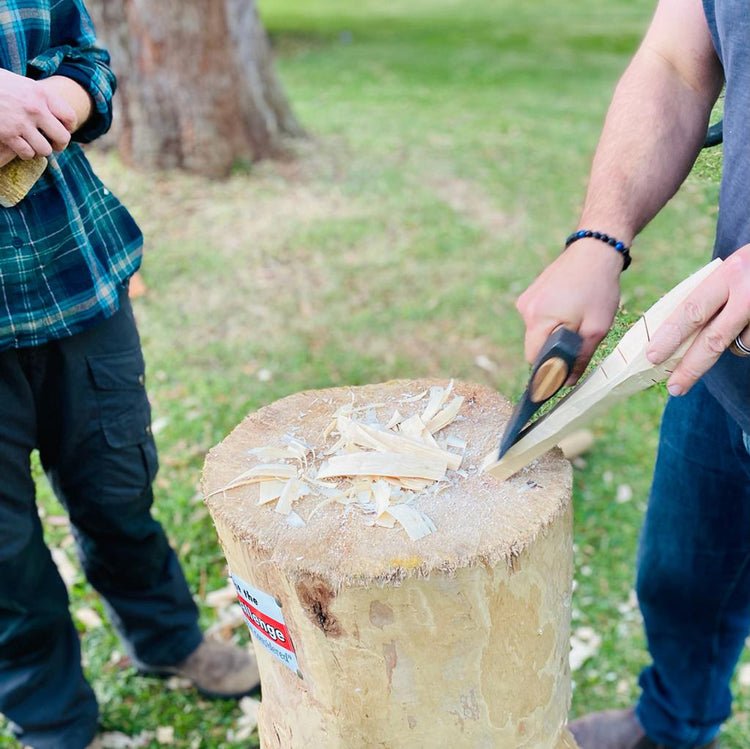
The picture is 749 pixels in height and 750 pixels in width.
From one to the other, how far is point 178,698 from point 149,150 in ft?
12.5

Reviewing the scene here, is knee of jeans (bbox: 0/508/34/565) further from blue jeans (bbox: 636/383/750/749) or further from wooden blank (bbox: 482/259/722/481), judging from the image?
blue jeans (bbox: 636/383/750/749)

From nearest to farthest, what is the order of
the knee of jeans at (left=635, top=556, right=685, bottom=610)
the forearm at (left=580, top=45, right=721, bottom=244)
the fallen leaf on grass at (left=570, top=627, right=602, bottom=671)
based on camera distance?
the forearm at (left=580, top=45, right=721, bottom=244) → the knee of jeans at (left=635, top=556, right=685, bottom=610) → the fallen leaf on grass at (left=570, top=627, right=602, bottom=671)

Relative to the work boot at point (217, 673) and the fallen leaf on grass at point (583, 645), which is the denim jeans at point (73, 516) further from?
the fallen leaf on grass at point (583, 645)

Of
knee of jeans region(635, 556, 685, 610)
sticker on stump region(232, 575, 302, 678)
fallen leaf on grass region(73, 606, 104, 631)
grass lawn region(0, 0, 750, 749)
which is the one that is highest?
sticker on stump region(232, 575, 302, 678)

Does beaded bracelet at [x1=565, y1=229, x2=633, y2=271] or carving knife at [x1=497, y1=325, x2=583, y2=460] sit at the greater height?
beaded bracelet at [x1=565, y1=229, x2=633, y2=271]

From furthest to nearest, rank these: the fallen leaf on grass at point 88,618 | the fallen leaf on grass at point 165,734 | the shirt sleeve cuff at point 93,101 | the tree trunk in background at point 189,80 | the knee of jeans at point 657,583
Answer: the tree trunk in background at point 189,80 → the fallen leaf on grass at point 88,618 → the fallen leaf on grass at point 165,734 → the knee of jeans at point 657,583 → the shirt sleeve cuff at point 93,101

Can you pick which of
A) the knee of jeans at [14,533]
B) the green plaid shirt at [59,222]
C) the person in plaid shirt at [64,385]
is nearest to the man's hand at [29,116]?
the person in plaid shirt at [64,385]

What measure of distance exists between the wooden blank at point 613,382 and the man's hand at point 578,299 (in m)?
0.08

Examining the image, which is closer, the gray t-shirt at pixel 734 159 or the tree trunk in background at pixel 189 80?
the gray t-shirt at pixel 734 159

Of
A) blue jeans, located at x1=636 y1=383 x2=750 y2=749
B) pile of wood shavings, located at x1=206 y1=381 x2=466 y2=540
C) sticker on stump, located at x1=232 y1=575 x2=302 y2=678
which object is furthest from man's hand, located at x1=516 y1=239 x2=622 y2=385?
sticker on stump, located at x1=232 y1=575 x2=302 y2=678

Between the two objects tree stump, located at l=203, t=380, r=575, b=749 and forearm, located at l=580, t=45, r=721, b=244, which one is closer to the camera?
tree stump, located at l=203, t=380, r=575, b=749

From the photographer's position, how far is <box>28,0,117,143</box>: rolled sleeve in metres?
1.72

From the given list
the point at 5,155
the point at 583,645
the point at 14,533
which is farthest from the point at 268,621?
the point at 583,645

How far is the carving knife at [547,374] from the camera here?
4.34 ft
